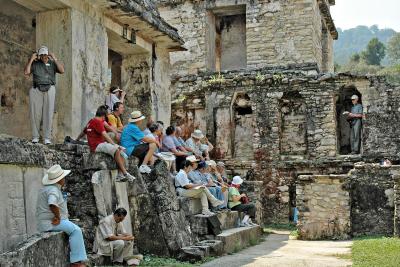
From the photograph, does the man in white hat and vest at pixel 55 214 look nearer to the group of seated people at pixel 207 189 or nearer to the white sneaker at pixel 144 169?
the white sneaker at pixel 144 169

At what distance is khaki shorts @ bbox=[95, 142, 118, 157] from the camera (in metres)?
8.38

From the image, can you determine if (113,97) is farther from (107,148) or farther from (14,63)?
(107,148)

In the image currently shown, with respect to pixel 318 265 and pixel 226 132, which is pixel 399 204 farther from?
pixel 226 132

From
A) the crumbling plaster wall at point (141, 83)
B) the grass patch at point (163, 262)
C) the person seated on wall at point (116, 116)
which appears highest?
the crumbling plaster wall at point (141, 83)

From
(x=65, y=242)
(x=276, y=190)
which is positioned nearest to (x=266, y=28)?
(x=276, y=190)

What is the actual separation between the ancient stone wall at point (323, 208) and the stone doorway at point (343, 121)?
19.2 feet

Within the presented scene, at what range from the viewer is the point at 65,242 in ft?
21.2

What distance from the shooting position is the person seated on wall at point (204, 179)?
478 inches

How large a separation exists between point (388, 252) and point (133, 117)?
4.94 metres

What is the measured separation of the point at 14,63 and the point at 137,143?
4262 millimetres

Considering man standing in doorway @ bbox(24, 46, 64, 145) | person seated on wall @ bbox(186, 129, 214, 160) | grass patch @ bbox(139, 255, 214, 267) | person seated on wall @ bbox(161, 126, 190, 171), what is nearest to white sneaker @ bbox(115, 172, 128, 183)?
grass patch @ bbox(139, 255, 214, 267)

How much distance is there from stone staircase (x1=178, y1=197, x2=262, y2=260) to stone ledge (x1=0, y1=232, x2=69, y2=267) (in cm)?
296

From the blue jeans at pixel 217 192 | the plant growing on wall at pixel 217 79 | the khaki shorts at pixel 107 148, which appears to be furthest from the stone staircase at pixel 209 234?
the plant growing on wall at pixel 217 79

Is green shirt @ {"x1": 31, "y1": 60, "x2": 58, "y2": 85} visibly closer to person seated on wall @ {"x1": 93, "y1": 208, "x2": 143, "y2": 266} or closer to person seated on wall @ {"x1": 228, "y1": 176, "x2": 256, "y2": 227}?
person seated on wall @ {"x1": 93, "y1": 208, "x2": 143, "y2": 266}
